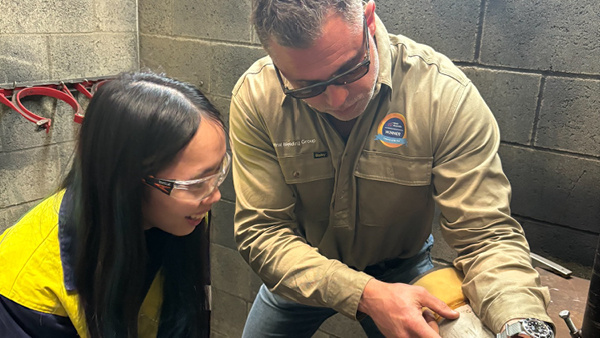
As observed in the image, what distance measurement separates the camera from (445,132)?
146 cm

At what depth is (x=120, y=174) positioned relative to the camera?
1.12 meters

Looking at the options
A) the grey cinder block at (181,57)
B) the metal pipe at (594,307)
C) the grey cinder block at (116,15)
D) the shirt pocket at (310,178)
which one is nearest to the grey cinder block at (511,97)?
the shirt pocket at (310,178)

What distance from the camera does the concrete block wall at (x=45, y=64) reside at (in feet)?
8.43

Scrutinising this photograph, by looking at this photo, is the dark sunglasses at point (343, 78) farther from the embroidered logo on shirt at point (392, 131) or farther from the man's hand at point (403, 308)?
the man's hand at point (403, 308)

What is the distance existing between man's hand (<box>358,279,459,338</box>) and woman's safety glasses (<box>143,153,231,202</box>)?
0.49m

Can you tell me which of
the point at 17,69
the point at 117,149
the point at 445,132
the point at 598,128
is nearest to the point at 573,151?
the point at 598,128

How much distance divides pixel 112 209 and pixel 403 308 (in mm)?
717

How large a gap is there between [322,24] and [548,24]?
0.96 m

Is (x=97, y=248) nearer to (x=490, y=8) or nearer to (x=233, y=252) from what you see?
(x=490, y=8)

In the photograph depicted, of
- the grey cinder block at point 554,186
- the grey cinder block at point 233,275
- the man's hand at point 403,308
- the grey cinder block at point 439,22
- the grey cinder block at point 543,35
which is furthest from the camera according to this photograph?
the grey cinder block at point 233,275

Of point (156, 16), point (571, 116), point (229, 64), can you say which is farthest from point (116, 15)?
point (571, 116)

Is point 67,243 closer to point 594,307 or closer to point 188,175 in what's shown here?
point 188,175

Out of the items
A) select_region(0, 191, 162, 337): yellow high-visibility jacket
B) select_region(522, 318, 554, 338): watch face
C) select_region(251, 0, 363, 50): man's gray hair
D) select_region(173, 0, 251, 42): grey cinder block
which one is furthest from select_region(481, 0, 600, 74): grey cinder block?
select_region(0, 191, 162, 337): yellow high-visibility jacket

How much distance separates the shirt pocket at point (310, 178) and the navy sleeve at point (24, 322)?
753 mm
